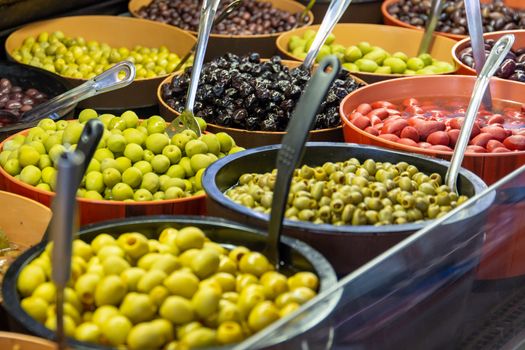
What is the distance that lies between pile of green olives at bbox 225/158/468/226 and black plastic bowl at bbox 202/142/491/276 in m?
0.04

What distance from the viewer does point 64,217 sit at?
0.93 m

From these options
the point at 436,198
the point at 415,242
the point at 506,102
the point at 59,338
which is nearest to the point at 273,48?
the point at 506,102

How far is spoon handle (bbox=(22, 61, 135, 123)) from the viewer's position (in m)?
1.94

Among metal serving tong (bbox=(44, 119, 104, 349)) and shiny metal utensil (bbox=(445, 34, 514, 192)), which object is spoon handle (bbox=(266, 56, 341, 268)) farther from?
shiny metal utensil (bbox=(445, 34, 514, 192))

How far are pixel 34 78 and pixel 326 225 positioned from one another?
125cm

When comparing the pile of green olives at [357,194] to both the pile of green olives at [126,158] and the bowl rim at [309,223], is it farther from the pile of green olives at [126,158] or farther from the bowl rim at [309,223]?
the pile of green olives at [126,158]

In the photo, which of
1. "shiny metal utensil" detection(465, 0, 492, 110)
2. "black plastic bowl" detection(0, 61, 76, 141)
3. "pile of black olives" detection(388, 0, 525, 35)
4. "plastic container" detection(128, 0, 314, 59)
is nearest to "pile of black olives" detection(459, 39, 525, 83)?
"shiny metal utensil" detection(465, 0, 492, 110)

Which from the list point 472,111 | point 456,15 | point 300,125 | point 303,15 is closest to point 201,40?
point 472,111

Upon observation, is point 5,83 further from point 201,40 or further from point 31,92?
point 201,40

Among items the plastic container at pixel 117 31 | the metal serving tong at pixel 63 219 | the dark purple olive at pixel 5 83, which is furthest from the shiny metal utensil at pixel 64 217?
the plastic container at pixel 117 31

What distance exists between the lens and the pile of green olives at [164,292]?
108 cm

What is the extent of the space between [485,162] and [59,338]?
3.22 ft

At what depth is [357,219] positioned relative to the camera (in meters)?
1.38

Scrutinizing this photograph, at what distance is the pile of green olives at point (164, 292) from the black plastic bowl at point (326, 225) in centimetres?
9
